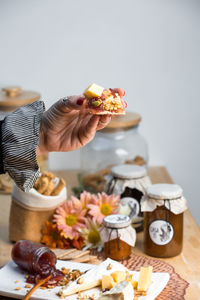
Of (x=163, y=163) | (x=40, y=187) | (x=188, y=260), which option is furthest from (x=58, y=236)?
(x=163, y=163)

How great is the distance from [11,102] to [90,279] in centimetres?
90

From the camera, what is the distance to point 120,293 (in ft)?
3.41

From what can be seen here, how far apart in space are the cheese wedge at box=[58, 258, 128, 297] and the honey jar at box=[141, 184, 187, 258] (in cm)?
20

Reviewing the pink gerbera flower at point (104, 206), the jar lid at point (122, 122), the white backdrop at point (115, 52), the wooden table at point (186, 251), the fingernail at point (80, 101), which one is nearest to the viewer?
the fingernail at point (80, 101)

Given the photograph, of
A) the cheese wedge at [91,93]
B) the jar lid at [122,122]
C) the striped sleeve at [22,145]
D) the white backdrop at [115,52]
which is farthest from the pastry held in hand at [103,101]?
the white backdrop at [115,52]

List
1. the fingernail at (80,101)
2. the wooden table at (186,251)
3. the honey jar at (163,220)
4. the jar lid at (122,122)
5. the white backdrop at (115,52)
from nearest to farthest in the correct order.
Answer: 1. the fingernail at (80,101)
2. the wooden table at (186,251)
3. the honey jar at (163,220)
4. the jar lid at (122,122)
5. the white backdrop at (115,52)

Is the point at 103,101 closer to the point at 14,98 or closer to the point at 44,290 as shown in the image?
the point at 44,290

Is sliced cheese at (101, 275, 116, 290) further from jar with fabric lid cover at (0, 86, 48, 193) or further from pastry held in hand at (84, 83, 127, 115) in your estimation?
jar with fabric lid cover at (0, 86, 48, 193)

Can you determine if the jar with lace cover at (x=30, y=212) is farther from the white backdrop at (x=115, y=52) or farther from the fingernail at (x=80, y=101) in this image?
the white backdrop at (x=115, y=52)

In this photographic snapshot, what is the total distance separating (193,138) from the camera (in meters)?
2.23

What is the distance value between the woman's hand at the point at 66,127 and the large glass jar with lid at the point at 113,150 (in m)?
0.63

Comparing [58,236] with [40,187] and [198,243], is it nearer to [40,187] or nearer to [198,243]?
[40,187]

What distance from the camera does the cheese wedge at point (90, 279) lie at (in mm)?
1106

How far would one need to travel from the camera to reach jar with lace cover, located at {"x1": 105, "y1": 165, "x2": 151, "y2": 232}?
4.92 feet
